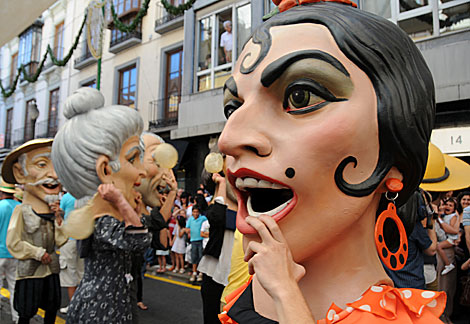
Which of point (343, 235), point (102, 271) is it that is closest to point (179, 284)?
point (102, 271)

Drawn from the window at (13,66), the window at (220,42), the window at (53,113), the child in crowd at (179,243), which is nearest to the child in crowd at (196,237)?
the child in crowd at (179,243)

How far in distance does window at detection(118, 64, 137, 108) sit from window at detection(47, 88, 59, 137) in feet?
16.7

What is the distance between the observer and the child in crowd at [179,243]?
7.24 meters

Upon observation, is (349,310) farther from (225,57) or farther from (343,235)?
(225,57)

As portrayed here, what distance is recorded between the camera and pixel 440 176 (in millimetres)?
2658

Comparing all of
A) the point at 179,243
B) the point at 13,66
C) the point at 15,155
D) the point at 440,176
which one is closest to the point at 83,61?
the point at 13,66

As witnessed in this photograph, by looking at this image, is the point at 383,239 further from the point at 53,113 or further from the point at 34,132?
the point at 53,113

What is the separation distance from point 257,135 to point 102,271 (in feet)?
6.23

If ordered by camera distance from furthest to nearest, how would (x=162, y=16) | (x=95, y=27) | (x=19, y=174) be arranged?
(x=162, y=16) < (x=95, y=27) < (x=19, y=174)

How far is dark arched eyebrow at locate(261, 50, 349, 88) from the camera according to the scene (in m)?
0.92

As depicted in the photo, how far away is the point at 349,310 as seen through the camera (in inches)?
36.2

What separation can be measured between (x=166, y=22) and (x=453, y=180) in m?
11.5

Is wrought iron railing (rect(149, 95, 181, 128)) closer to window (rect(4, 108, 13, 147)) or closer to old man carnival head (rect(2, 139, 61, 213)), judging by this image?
old man carnival head (rect(2, 139, 61, 213))

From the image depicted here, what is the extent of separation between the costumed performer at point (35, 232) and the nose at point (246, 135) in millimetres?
3338
